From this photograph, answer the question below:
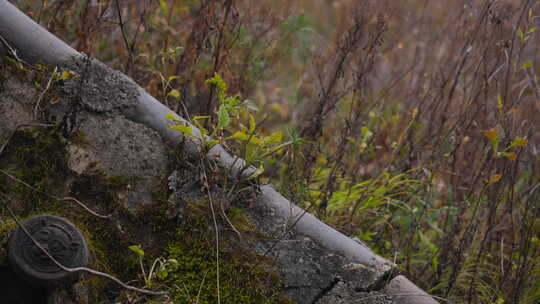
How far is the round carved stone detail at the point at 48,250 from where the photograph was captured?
1423mm

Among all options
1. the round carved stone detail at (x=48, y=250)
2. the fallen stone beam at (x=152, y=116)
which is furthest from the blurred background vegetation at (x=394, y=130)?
the round carved stone detail at (x=48, y=250)

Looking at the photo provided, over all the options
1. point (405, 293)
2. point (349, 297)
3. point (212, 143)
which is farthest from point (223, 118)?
point (405, 293)

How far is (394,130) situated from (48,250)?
114 inches

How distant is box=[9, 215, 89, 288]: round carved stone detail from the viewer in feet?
4.67

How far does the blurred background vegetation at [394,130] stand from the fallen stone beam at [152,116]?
0.51ft

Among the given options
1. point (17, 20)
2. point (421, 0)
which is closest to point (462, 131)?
point (17, 20)

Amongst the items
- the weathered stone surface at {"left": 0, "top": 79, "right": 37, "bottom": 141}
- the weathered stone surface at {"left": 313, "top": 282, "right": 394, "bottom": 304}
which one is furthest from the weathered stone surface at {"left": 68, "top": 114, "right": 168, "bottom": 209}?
the weathered stone surface at {"left": 313, "top": 282, "right": 394, "bottom": 304}

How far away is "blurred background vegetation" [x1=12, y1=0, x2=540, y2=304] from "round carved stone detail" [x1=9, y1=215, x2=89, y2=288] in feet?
2.79

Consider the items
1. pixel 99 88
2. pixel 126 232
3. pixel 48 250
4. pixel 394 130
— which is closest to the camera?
pixel 48 250

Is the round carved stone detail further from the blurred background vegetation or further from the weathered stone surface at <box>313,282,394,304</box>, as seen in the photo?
the weathered stone surface at <box>313,282,394,304</box>

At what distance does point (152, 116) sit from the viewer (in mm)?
1997

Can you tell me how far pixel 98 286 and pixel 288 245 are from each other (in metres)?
0.79

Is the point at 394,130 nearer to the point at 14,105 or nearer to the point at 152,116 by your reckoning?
the point at 152,116

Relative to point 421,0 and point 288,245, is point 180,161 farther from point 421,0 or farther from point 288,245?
point 421,0
